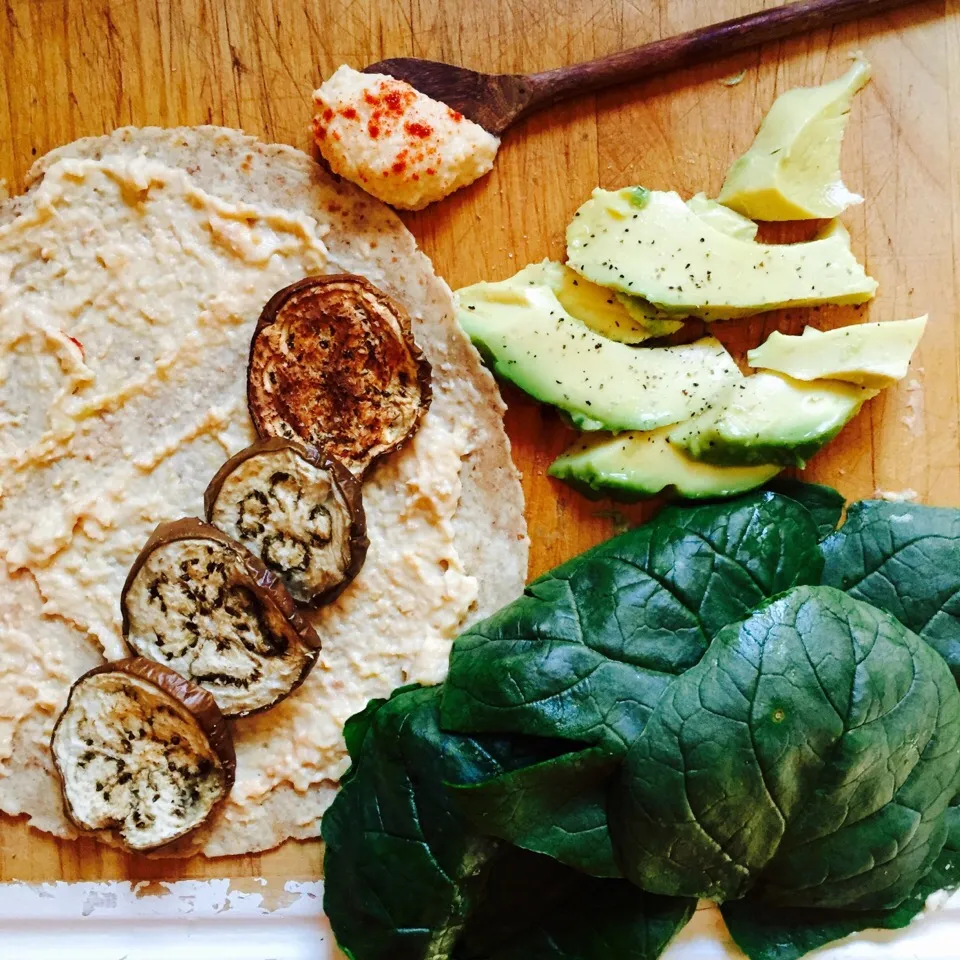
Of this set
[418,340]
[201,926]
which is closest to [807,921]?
[201,926]

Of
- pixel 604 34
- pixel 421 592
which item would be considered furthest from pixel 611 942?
pixel 604 34

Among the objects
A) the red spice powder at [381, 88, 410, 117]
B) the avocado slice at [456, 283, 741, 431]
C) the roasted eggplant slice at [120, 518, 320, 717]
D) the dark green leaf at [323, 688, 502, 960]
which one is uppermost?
the red spice powder at [381, 88, 410, 117]

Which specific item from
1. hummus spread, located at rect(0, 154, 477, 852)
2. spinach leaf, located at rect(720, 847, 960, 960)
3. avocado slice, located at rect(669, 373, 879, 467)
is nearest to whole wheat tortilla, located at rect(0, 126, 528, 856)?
hummus spread, located at rect(0, 154, 477, 852)

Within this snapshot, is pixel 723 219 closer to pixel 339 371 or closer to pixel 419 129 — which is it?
pixel 419 129

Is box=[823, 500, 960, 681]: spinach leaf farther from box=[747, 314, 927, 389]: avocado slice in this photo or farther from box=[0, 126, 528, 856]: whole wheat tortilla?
box=[0, 126, 528, 856]: whole wheat tortilla

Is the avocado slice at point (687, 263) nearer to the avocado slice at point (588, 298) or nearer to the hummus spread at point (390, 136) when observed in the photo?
the avocado slice at point (588, 298)

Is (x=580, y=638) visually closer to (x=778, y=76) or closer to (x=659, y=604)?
(x=659, y=604)

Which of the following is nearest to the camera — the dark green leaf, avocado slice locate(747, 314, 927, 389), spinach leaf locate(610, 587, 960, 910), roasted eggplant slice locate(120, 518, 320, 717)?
spinach leaf locate(610, 587, 960, 910)
